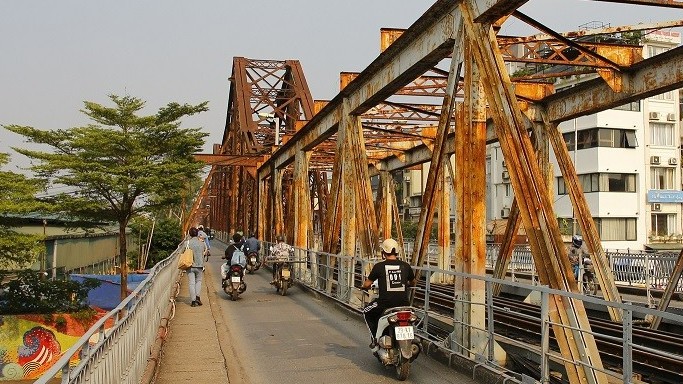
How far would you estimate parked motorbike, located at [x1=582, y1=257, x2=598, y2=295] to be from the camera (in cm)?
1587

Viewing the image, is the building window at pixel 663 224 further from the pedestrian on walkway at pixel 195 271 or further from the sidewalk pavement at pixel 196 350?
the sidewalk pavement at pixel 196 350

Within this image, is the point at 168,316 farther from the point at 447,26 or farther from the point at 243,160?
the point at 243,160

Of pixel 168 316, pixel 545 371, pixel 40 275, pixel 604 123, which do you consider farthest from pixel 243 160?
pixel 545 371

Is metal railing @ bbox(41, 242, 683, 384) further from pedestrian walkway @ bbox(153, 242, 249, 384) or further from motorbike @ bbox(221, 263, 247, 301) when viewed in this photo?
motorbike @ bbox(221, 263, 247, 301)

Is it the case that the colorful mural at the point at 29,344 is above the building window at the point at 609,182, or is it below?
below

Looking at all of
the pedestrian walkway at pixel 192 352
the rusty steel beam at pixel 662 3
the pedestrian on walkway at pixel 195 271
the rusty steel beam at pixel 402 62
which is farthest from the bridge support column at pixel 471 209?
the pedestrian on walkway at pixel 195 271

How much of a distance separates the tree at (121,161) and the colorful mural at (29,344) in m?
3.86

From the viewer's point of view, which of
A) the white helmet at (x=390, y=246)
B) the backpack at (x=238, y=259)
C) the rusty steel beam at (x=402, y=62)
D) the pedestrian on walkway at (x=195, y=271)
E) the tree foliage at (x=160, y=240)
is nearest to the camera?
the white helmet at (x=390, y=246)

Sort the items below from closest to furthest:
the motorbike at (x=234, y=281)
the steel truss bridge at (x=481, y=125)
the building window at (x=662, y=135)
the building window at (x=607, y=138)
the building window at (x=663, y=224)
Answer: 1. the steel truss bridge at (x=481, y=125)
2. the motorbike at (x=234, y=281)
3. the building window at (x=607, y=138)
4. the building window at (x=662, y=135)
5. the building window at (x=663, y=224)

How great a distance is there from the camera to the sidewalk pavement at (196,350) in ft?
24.3

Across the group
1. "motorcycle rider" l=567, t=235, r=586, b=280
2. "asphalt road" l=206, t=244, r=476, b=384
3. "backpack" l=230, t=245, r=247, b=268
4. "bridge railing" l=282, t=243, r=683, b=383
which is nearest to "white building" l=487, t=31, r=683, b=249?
"motorcycle rider" l=567, t=235, r=586, b=280

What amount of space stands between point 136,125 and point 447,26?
20.7m

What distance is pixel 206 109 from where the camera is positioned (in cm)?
2881

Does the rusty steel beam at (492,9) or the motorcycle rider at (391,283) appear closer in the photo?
the rusty steel beam at (492,9)
